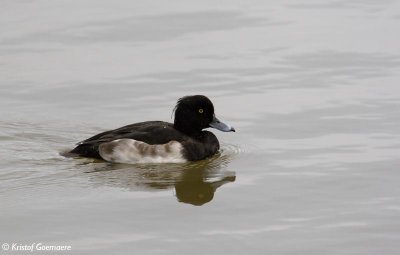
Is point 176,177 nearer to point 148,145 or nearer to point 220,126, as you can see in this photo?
point 148,145

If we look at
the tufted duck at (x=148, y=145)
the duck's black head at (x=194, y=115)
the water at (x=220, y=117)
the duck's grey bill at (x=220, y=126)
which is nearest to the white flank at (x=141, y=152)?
the tufted duck at (x=148, y=145)

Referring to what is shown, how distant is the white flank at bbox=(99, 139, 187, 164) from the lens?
39.5 feet

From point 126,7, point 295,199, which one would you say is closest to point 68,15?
point 126,7

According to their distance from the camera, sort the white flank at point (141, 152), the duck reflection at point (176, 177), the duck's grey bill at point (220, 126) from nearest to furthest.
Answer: the duck reflection at point (176, 177) < the white flank at point (141, 152) < the duck's grey bill at point (220, 126)

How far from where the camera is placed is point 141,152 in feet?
39.6

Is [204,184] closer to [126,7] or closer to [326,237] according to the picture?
[326,237]

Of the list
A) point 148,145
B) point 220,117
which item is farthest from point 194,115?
point 220,117

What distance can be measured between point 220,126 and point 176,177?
3.64ft

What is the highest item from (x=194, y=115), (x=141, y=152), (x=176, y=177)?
(x=194, y=115)

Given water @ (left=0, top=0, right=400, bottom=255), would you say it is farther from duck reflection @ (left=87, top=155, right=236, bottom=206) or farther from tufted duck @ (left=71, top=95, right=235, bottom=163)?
tufted duck @ (left=71, top=95, right=235, bottom=163)

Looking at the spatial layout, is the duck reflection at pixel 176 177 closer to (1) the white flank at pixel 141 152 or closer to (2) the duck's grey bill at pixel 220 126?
(1) the white flank at pixel 141 152

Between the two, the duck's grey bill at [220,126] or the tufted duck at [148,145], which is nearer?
the tufted duck at [148,145]

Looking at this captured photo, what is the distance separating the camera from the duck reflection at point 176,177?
35.7 feet

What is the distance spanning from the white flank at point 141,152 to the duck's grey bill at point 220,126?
0.56m
